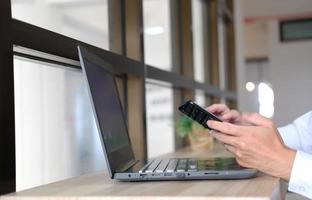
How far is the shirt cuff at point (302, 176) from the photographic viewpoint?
2.82 feet

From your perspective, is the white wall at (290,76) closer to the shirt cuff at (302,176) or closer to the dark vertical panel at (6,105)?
the shirt cuff at (302,176)

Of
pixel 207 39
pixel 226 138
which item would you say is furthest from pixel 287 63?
pixel 226 138

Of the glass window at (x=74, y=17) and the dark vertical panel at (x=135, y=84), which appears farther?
the dark vertical panel at (x=135, y=84)

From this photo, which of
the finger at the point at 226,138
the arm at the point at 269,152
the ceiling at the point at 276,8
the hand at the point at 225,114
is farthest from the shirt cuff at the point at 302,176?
the ceiling at the point at 276,8

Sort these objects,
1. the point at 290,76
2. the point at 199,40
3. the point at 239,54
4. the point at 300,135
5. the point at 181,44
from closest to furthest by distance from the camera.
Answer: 1. the point at 300,135
2. the point at 181,44
3. the point at 199,40
4. the point at 239,54
5. the point at 290,76

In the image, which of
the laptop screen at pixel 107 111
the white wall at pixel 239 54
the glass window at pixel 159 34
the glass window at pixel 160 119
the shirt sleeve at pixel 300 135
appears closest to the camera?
the laptop screen at pixel 107 111

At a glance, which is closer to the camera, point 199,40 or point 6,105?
point 6,105

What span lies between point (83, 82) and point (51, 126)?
18 centimetres

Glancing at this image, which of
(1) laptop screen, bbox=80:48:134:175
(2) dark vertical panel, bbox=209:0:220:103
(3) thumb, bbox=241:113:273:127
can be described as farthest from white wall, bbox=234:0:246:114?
(3) thumb, bbox=241:113:273:127

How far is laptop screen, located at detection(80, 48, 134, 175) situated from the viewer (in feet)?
3.09

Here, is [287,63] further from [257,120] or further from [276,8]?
[257,120]

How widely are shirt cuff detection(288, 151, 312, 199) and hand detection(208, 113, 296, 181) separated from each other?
1 centimetres

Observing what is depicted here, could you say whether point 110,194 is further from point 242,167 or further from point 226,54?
point 226,54

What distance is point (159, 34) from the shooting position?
98.7 inches
